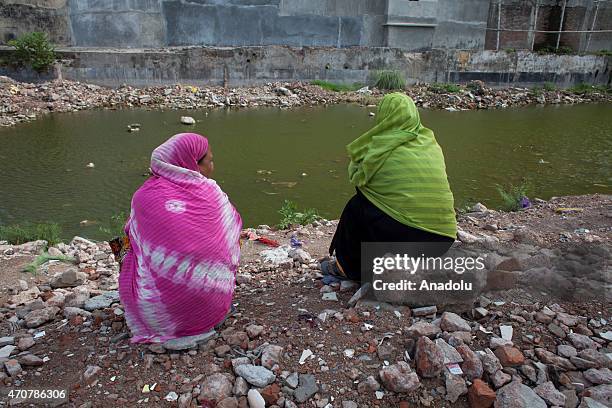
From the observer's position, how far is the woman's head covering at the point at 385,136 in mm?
2480

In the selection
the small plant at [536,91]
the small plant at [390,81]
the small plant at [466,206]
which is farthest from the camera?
the small plant at [536,91]

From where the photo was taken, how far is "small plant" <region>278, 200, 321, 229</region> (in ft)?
14.4

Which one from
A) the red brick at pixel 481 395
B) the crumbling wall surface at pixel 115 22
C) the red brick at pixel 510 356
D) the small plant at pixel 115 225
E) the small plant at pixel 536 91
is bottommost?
the small plant at pixel 115 225

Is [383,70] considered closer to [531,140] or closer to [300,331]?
[531,140]

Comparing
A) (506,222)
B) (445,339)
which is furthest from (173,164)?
(506,222)

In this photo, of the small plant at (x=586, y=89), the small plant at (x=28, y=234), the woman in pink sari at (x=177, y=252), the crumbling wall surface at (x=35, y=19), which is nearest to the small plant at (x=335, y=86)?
the small plant at (x=586, y=89)

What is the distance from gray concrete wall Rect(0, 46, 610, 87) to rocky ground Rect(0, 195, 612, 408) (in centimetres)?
1099

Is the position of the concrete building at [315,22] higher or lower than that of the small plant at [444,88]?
higher

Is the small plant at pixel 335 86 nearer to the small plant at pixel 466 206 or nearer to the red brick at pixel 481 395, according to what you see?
the small plant at pixel 466 206

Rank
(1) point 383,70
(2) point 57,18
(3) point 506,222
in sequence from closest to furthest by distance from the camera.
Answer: (3) point 506,222, (2) point 57,18, (1) point 383,70

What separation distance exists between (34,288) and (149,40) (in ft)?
43.5

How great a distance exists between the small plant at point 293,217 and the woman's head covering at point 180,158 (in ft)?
7.13

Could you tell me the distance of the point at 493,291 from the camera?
240cm

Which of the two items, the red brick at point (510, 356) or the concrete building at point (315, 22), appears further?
the concrete building at point (315, 22)
